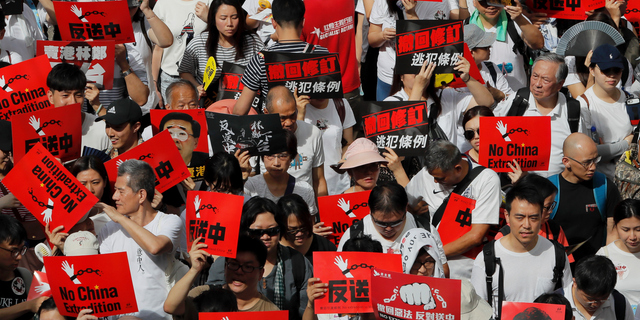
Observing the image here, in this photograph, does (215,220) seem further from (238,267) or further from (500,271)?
(500,271)

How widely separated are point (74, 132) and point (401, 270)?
3512 mm

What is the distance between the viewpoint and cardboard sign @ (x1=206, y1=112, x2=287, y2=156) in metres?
7.02

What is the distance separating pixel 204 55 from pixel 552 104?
3766mm

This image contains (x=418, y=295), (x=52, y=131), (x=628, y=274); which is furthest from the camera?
(x=52, y=131)

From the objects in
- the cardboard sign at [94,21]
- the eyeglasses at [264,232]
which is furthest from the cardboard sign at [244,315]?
the cardboard sign at [94,21]

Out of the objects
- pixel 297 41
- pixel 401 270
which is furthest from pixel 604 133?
pixel 401 270

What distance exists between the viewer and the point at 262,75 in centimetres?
792

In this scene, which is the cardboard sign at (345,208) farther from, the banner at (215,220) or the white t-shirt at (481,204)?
the banner at (215,220)

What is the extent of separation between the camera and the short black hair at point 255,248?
5.65 m

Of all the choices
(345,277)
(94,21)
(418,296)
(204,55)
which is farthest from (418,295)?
(94,21)

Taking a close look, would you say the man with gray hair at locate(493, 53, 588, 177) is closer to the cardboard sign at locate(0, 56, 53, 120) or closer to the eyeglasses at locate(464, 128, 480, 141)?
the eyeglasses at locate(464, 128, 480, 141)

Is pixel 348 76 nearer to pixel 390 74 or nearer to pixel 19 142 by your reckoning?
pixel 390 74

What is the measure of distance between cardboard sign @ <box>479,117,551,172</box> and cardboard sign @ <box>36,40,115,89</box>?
389cm

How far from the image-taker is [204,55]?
8.88 m
